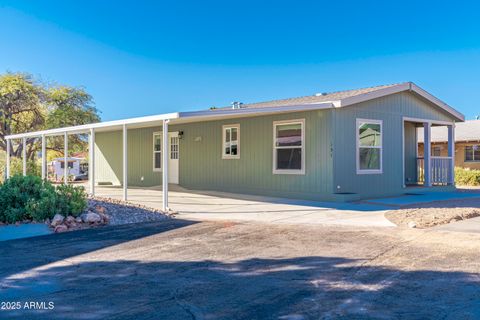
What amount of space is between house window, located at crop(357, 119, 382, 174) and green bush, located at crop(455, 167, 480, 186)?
10.0 metres

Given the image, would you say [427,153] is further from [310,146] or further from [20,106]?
[20,106]

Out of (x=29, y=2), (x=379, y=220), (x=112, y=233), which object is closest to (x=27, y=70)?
(x=29, y=2)

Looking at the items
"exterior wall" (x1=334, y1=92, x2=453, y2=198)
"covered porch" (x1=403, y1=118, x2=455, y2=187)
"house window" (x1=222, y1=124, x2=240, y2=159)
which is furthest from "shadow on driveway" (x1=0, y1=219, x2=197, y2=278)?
"covered porch" (x1=403, y1=118, x2=455, y2=187)

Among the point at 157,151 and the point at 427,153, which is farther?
the point at 157,151

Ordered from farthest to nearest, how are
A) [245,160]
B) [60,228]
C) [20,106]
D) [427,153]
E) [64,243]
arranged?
[20,106], [427,153], [245,160], [60,228], [64,243]

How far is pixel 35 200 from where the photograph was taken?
8055 millimetres

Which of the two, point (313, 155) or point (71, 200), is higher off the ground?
point (313, 155)

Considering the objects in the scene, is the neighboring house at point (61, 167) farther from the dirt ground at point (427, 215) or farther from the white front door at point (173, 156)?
the dirt ground at point (427, 215)

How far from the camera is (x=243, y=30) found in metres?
24.3

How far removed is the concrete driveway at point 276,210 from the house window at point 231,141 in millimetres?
1768

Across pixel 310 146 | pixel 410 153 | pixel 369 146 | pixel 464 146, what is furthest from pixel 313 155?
pixel 464 146

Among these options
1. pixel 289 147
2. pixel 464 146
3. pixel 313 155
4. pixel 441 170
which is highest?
pixel 464 146

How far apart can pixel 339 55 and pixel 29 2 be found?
1840 centimetres

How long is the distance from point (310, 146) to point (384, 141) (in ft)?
8.45
